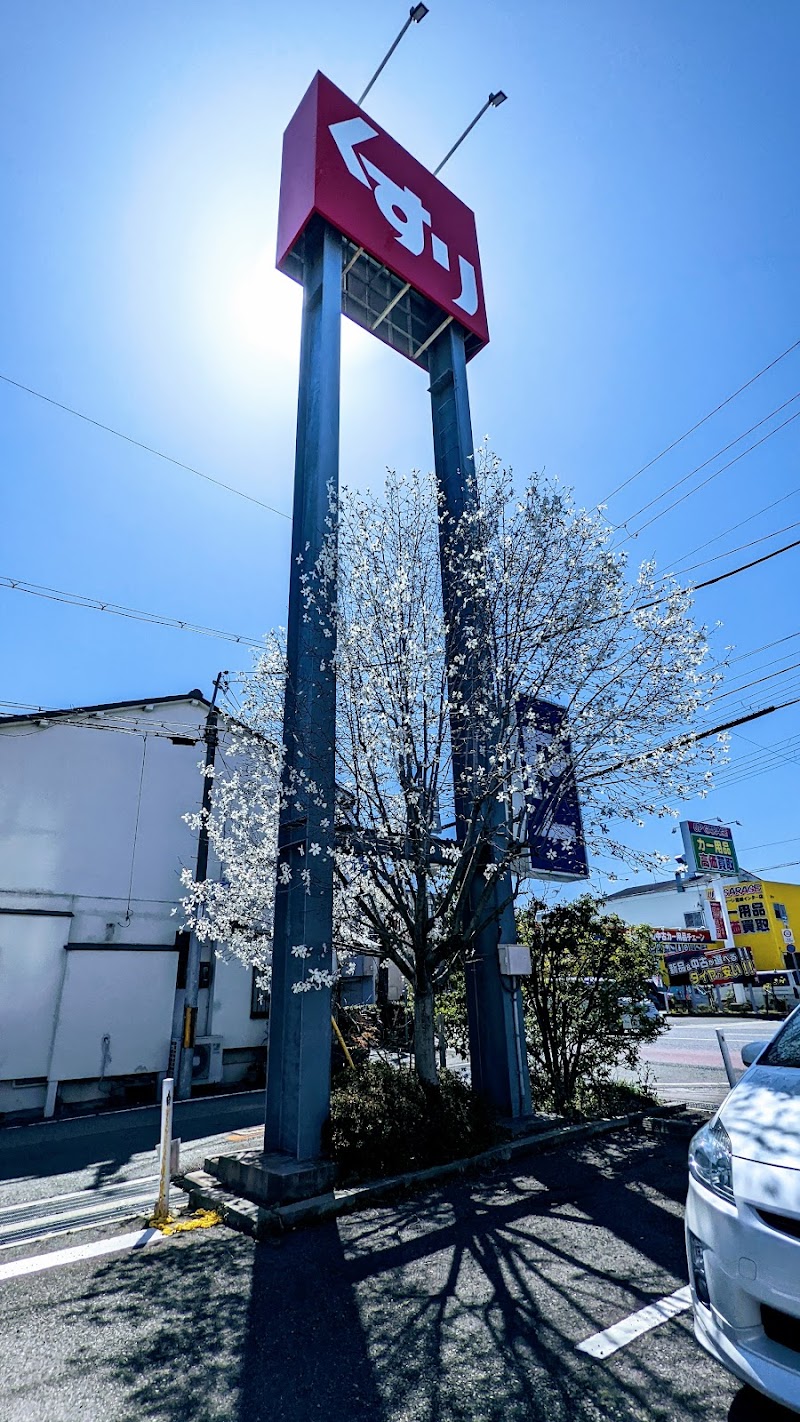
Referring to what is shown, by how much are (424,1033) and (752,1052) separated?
4.17m

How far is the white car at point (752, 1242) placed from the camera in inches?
85.4

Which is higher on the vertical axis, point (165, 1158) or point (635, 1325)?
point (165, 1158)

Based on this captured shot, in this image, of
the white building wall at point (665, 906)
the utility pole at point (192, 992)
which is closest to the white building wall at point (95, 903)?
the utility pole at point (192, 992)

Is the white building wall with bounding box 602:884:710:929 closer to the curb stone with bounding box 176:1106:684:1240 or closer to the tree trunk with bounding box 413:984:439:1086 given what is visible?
the curb stone with bounding box 176:1106:684:1240

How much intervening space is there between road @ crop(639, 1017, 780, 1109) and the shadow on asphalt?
2606mm

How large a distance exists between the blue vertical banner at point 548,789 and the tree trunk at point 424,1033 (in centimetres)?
204

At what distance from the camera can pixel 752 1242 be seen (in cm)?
231

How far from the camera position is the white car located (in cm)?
217

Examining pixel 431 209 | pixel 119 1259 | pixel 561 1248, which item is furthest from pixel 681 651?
pixel 431 209

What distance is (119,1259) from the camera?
14.6 feet

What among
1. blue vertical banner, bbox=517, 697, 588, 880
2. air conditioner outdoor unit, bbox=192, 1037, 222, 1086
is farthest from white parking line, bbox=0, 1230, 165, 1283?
air conditioner outdoor unit, bbox=192, 1037, 222, 1086

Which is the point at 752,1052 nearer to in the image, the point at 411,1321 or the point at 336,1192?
the point at 411,1321

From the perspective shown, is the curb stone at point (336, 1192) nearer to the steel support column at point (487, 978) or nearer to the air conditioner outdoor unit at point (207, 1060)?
the steel support column at point (487, 978)

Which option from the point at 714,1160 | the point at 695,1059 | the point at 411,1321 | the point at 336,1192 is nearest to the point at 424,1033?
the point at 336,1192
